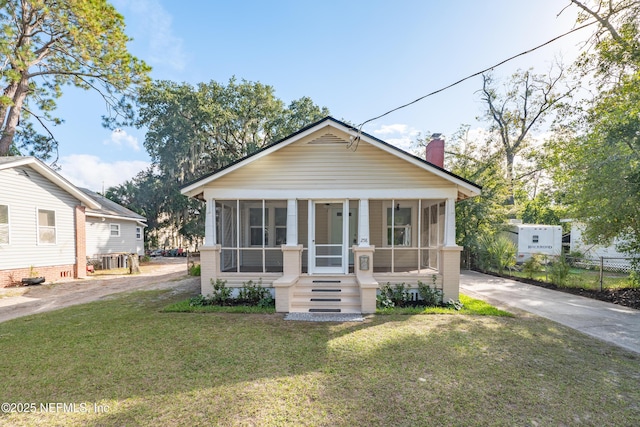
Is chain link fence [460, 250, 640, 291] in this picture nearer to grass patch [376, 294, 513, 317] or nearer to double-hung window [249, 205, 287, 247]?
grass patch [376, 294, 513, 317]

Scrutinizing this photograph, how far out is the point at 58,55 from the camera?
15758 mm

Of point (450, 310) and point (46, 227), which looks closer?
point (450, 310)

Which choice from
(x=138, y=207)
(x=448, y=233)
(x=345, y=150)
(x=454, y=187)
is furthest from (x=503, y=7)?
(x=138, y=207)

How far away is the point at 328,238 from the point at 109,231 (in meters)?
15.7

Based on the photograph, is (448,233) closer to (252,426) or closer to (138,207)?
(252,426)

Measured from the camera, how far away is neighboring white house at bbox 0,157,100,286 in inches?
396

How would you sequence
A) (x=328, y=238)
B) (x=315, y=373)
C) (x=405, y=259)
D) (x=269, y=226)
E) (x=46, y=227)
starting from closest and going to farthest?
(x=315, y=373), (x=328, y=238), (x=405, y=259), (x=269, y=226), (x=46, y=227)

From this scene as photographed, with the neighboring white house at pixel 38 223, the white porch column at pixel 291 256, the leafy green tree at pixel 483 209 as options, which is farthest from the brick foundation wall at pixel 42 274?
the leafy green tree at pixel 483 209

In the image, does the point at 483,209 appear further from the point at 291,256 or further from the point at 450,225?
the point at 291,256

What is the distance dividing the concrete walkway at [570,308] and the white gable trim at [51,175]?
16998 mm

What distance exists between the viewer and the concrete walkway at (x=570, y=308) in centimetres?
548

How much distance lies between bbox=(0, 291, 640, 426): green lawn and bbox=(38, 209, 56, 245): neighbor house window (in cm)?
743

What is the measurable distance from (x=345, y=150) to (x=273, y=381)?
19.7 ft

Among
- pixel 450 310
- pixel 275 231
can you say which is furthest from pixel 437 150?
pixel 275 231
